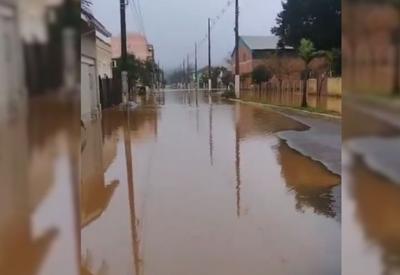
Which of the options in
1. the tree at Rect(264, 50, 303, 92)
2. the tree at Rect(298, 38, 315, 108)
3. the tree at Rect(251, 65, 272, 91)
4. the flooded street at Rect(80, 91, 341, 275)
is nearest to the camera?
the flooded street at Rect(80, 91, 341, 275)

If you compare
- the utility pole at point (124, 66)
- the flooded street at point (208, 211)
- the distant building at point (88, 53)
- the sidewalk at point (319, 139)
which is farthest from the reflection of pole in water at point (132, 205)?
the utility pole at point (124, 66)

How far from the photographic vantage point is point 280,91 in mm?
25656

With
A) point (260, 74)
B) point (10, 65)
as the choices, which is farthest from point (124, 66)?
point (10, 65)

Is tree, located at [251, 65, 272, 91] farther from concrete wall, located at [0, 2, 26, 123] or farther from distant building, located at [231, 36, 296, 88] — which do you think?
concrete wall, located at [0, 2, 26, 123]

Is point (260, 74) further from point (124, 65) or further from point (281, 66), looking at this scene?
point (124, 65)

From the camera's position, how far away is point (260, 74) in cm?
2534

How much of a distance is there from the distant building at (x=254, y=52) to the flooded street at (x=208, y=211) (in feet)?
36.4

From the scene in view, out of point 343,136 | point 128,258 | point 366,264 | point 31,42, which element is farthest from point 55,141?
point 128,258

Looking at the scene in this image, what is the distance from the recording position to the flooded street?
3326 millimetres

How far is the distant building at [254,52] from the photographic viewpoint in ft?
64.8

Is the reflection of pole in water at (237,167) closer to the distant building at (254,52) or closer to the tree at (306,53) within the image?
the tree at (306,53)

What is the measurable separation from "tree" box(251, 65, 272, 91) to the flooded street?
600 inches

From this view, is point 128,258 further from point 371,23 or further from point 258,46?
point 258,46

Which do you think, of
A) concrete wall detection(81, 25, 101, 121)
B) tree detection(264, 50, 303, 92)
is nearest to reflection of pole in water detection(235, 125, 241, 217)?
concrete wall detection(81, 25, 101, 121)
